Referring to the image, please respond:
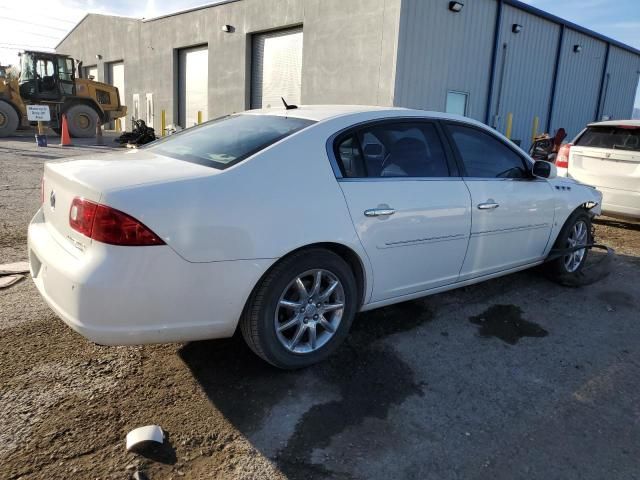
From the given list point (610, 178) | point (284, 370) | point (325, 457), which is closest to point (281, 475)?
point (325, 457)

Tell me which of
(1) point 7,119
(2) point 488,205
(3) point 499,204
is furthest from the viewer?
(1) point 7,119

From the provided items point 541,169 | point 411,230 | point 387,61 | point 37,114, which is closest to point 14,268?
point 411,230

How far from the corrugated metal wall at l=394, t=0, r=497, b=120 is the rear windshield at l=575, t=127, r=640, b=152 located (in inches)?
297

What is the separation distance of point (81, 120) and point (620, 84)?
23.4m

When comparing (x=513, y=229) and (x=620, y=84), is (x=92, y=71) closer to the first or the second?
(x=620, y=84)

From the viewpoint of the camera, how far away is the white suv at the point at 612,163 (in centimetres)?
662

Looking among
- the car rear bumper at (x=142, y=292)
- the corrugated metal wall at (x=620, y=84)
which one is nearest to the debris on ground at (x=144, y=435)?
the car rear bumper at (x=142, y=292)

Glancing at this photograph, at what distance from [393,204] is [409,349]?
3.24 ft

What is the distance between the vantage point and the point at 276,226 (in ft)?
8.92

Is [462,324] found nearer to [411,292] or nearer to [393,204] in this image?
[411,292]

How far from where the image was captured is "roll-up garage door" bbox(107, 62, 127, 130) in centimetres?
2785

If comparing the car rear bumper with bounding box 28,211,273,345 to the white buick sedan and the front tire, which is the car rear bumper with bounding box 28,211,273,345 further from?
the front tire

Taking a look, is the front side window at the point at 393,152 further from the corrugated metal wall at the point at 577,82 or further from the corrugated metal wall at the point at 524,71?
the corrugated metal wall at the point at 577,82

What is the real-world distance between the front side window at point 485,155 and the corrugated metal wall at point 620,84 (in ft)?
71.4
